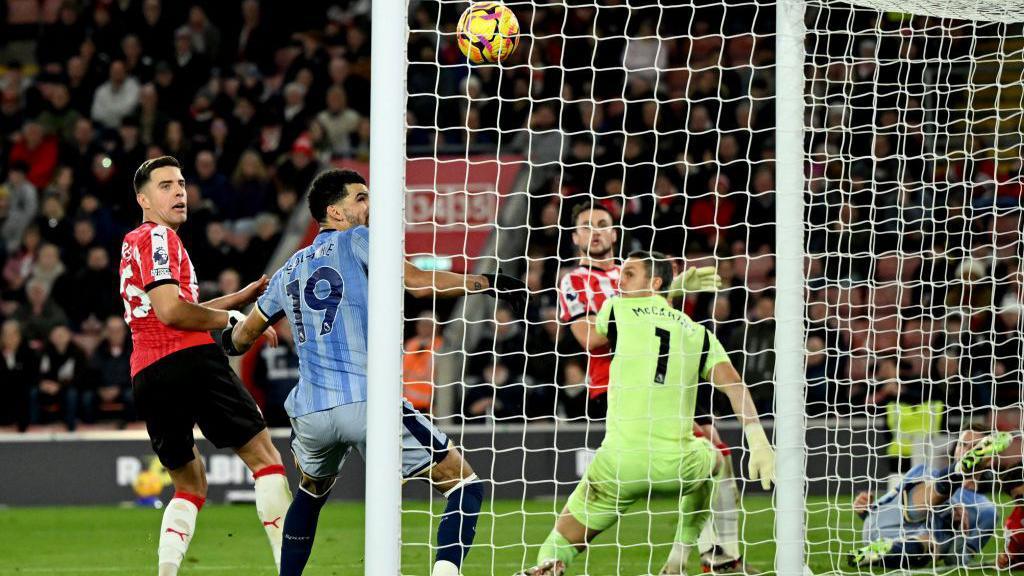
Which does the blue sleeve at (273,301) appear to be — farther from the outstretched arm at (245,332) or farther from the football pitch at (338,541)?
the football pitch at (338,541)

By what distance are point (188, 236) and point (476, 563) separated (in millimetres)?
6035

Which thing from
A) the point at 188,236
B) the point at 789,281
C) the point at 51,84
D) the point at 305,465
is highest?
the point at 51,84

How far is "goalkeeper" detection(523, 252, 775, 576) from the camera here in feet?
18.4

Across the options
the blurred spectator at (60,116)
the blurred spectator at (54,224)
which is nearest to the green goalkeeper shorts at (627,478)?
the blurred spectator at (54,224)

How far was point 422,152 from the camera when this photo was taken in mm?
12602

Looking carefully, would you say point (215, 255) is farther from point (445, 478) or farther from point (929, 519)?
point (929, 519)

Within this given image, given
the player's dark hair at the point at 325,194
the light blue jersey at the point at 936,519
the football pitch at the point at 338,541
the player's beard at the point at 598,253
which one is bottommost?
the football pitch at the point at 338,541

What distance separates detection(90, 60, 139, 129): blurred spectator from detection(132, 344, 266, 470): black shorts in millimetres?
8177

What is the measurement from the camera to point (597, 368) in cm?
690

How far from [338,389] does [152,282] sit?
3.19 feet

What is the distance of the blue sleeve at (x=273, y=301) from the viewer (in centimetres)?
533

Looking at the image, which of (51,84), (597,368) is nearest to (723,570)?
(597,368)

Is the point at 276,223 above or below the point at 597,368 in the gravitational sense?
above

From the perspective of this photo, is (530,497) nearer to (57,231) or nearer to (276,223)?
(276,223)
